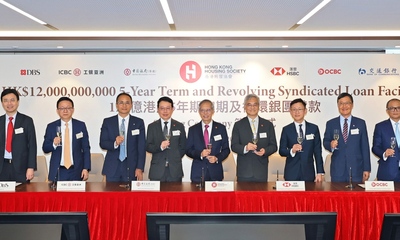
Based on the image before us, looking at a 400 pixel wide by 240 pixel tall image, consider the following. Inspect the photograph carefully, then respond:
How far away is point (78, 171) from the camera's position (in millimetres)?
4184

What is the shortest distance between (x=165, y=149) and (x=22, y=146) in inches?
56.1

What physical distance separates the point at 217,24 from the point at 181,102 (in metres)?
1.70

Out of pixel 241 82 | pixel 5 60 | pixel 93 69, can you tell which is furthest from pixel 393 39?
pixel 5 60

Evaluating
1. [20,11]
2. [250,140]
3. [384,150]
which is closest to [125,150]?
[250,140]

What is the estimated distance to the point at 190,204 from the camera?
3.13m

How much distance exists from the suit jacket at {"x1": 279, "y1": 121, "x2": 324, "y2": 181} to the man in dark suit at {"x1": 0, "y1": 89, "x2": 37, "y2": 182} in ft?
8.43

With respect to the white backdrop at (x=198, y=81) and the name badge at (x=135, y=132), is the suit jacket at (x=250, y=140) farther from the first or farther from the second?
the white backdrop at (x=198, y=81)

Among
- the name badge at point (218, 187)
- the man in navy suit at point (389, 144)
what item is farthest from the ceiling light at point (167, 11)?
the man in navy suit at point (389, 144)

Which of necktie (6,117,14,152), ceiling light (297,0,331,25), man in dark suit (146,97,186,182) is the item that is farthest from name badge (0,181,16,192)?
ceiling light (297,0,331,25)

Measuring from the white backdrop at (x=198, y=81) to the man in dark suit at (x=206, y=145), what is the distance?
6.12 feet

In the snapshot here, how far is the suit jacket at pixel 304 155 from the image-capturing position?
420 cm

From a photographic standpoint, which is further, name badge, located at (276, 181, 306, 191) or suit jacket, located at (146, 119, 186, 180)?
suit jacket, located at (146, 119, 186, 180)

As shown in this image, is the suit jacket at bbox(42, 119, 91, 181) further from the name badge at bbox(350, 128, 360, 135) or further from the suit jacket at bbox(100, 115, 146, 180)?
the name badge at bbox(350, 128, 360, 135)

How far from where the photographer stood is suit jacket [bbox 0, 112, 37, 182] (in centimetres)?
406
